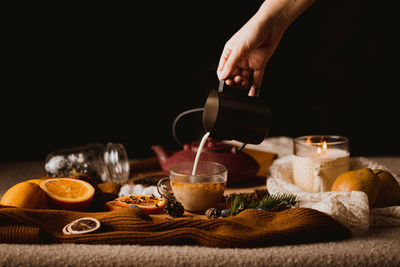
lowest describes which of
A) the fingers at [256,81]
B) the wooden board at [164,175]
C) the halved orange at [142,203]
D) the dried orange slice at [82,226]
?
the wooden board at [164,175]

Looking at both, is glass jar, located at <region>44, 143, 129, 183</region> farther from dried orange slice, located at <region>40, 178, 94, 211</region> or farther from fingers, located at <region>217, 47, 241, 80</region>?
fingers, located at <region>217, 47, 241, 80</region>

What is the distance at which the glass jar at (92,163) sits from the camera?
1.65 m

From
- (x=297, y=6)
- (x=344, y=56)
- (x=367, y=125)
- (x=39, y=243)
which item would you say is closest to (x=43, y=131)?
(x=39, y=243)

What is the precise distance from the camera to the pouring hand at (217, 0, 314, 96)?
55.3 inches

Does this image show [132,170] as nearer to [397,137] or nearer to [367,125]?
[367,125]

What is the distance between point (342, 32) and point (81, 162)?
1.51 m

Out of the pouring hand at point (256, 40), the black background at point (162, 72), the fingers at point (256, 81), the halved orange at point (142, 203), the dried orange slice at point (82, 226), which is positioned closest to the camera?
the dried orange slice at point (82, 226)

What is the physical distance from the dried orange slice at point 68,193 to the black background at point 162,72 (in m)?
0.91

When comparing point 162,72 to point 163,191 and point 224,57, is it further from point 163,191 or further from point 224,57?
point 163,191

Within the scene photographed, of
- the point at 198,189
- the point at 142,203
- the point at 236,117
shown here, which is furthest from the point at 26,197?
the point at 236,117

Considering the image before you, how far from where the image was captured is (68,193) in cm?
128

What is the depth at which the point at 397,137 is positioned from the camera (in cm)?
257

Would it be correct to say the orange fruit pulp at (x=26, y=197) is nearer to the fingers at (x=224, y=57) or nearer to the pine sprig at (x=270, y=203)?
the pine sprig at (x=270, y=203)

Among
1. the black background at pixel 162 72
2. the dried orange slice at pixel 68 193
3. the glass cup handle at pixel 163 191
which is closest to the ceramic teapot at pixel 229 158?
the glass cup handle at pixel 163 191
